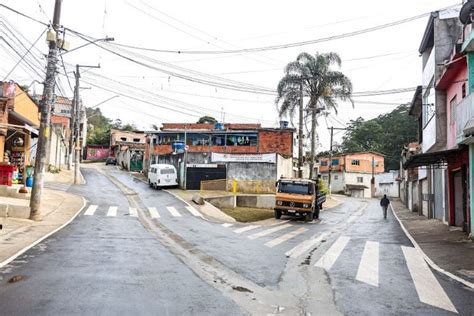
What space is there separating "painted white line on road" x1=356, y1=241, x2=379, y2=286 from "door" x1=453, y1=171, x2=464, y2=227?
7.31 meters

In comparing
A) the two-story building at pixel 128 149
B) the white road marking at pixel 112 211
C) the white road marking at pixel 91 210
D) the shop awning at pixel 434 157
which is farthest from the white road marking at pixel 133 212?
the two-story building at pixel 128 149

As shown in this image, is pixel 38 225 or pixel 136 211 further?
pixel 136 211

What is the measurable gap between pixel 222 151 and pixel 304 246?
39.8 metres

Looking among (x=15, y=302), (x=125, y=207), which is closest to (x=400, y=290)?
(x=15, y=302)

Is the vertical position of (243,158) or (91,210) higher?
(243,158)

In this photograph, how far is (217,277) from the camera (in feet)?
30.7

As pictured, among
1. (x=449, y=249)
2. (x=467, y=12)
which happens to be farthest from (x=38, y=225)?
(x=467, y=12)

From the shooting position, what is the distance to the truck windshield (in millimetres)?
29578

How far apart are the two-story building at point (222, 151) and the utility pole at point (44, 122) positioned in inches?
914

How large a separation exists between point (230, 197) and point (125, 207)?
33.4 ft

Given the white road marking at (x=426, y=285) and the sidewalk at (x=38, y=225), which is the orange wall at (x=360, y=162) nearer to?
the sidewalk at (x=38, y=225)

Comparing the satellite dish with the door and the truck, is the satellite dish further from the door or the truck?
the truck

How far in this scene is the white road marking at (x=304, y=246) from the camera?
13577 mm

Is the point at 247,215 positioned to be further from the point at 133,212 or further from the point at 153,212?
the point at 133,212
